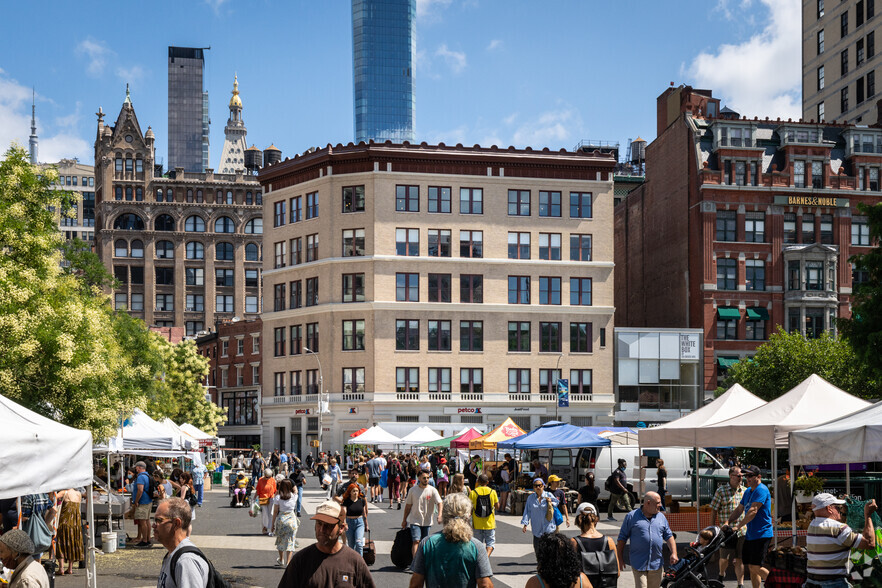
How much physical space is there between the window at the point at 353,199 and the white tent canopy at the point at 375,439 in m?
26.5

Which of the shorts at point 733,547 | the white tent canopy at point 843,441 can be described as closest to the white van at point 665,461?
the shorts at point 733,547

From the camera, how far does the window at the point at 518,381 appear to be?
7250 centimetres

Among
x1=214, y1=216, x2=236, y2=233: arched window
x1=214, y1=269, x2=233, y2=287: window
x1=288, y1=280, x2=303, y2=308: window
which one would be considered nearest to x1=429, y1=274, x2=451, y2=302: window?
x1=288, y1=280, x2=303, y2=308: window

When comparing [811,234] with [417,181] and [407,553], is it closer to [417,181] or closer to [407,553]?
[417,181]

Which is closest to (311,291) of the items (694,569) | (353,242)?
(353,242)

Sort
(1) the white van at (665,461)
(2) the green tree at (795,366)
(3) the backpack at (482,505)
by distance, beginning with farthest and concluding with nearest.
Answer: (2) the green tree at (795,366)
(1) the white van at (665,461)
(3) the backpack at (482,505)

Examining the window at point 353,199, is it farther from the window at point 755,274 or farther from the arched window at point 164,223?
the arched window at point 164,223

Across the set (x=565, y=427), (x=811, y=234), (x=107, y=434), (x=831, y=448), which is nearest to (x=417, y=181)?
(x=811, y=234)

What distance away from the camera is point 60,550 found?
19828 millimetres

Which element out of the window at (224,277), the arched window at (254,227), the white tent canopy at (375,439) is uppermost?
the arched window at (254,227)

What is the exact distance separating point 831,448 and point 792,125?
A: 217ft

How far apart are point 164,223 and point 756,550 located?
118 metres

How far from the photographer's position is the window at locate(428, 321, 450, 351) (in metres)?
72.1

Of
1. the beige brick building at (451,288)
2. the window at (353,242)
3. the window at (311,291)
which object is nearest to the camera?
the beige brick building at (451,288)
